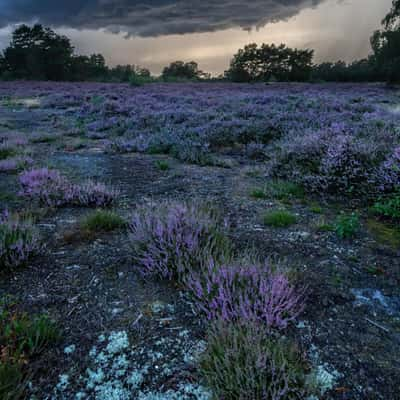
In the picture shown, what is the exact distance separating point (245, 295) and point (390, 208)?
301 cm

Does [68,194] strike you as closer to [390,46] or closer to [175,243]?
[175,243]

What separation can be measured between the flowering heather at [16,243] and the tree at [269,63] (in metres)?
61.7

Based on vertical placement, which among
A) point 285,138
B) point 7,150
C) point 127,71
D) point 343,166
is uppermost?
point 127,71

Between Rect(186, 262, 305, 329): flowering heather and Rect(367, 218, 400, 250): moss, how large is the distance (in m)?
1.64

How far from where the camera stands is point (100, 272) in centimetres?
301

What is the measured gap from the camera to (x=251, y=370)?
1.62m

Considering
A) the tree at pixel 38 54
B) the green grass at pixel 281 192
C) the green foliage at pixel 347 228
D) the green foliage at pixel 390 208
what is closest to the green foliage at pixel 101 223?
the green grass at pixel 281 192

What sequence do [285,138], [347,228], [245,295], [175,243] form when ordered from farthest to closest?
[285,138] < [347,228] < [175,243] < [245,295]

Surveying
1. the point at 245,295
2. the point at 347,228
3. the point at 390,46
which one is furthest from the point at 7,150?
the point at 390,46

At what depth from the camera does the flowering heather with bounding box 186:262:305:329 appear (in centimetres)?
212

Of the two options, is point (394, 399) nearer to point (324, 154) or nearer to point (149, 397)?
point (149, 397)

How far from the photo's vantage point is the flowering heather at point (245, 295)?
212cm

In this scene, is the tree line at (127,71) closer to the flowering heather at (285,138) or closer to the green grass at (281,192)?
the flowering heather at (285,138)

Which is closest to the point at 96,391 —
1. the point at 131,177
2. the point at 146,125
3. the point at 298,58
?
the point at 131,177
